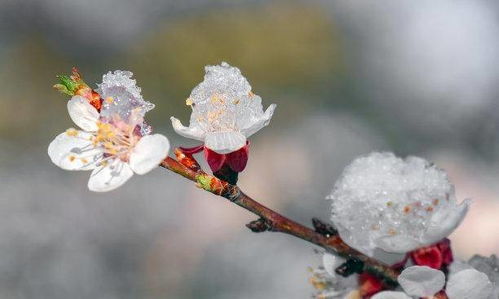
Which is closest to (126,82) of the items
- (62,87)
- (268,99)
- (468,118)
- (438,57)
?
(62,87)

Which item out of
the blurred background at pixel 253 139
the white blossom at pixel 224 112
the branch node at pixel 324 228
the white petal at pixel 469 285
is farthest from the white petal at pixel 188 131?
the blurred background at pixel 253 139

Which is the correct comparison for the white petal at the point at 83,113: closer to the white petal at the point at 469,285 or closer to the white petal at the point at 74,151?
the white petal at the point at 74,151

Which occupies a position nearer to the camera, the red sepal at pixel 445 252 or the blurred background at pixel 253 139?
the red sepal at pixel 445 252

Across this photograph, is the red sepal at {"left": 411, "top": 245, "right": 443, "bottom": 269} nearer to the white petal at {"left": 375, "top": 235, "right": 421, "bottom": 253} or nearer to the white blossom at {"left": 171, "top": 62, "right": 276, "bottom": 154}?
the white petal at {"left": 375, "top": 235, "right": 421, "bottom": 253}

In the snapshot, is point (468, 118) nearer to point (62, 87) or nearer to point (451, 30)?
point (451, 30)

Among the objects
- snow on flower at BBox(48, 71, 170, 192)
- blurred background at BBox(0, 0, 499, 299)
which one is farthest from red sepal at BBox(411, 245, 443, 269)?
blurred background at BBox(0, 0, 499, 299)

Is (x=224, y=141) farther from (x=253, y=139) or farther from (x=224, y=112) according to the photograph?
(x=253, y=139)
